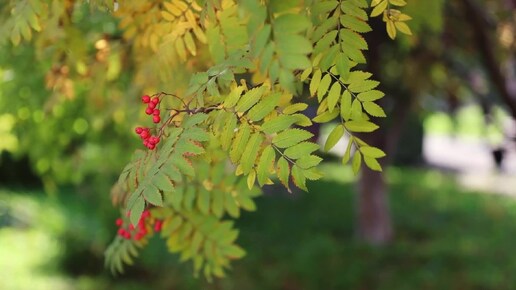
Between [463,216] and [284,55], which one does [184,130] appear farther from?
[463,216]

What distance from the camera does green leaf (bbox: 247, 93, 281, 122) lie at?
3.67ft

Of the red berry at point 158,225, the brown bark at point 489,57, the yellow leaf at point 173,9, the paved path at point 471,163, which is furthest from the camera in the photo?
the paved path at point 471,163

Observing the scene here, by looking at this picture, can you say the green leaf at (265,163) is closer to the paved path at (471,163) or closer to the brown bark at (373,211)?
the brown bark at (373,211)

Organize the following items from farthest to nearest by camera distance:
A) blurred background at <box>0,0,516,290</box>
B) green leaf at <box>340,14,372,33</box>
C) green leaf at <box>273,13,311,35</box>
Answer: blurred background at <box>0,0,516,290</box> → green leaf at <box>340,14,372,33</box> → green leaf at <box>273,13,311,35</box>

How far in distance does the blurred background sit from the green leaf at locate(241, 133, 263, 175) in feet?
1.84

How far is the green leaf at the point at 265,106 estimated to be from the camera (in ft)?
3.67

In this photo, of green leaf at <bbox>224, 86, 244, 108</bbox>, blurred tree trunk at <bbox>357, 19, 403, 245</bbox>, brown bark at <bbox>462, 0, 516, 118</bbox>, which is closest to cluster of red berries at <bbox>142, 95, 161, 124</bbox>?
green leaf at <bbox>224, 86, 244, 108</bbox>

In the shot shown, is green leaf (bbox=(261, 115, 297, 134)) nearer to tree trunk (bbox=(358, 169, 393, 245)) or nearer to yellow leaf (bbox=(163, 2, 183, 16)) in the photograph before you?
yellow leaf (bbox=(163, 2, 183, 16))

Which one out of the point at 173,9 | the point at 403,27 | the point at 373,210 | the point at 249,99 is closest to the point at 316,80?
the point at 249,99

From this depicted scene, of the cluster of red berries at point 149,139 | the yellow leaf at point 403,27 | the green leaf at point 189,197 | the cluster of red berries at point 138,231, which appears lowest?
the cluster of red berries at point 138,231

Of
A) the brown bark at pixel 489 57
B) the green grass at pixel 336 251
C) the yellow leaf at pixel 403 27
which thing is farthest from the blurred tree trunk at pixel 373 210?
the yellow leaf at pixel 403 27

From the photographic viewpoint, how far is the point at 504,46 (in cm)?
482

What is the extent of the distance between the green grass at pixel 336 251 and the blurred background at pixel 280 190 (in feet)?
0.05

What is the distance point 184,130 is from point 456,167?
12517 millimetres
